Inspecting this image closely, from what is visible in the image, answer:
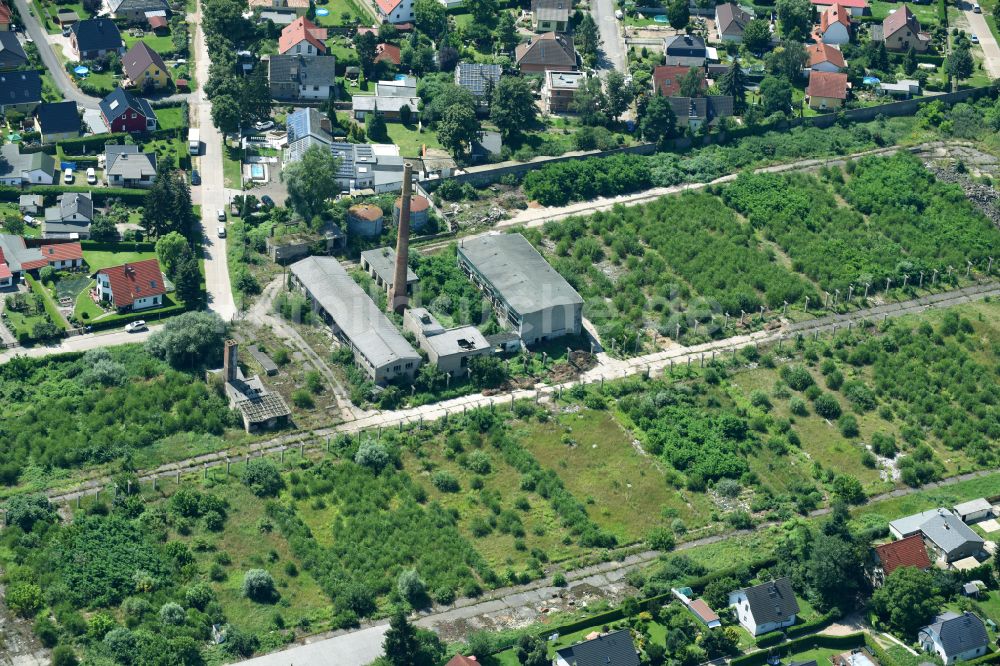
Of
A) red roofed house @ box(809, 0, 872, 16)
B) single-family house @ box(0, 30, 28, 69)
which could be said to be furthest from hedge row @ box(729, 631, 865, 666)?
red roofed house @ box(809, 0, 872, 16)

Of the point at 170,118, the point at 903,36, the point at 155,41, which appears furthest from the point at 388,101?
the point at 903,36

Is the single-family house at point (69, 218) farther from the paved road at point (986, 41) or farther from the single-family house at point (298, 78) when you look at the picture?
the paved road at point (986, 41)

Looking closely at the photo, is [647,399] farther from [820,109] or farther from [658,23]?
[658,23]

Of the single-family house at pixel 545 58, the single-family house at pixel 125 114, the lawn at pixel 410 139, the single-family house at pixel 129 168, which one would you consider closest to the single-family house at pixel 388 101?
the lawn at pixel 410 139

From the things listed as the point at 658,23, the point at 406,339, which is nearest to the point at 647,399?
the point at 406,339

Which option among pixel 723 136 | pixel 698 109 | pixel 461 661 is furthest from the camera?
pixel 698 109

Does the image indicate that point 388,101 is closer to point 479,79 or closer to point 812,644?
point 479,79

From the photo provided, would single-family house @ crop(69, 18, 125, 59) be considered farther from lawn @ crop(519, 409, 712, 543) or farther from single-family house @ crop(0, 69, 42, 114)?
lawn @ crop(519, 409, 712, 543)
